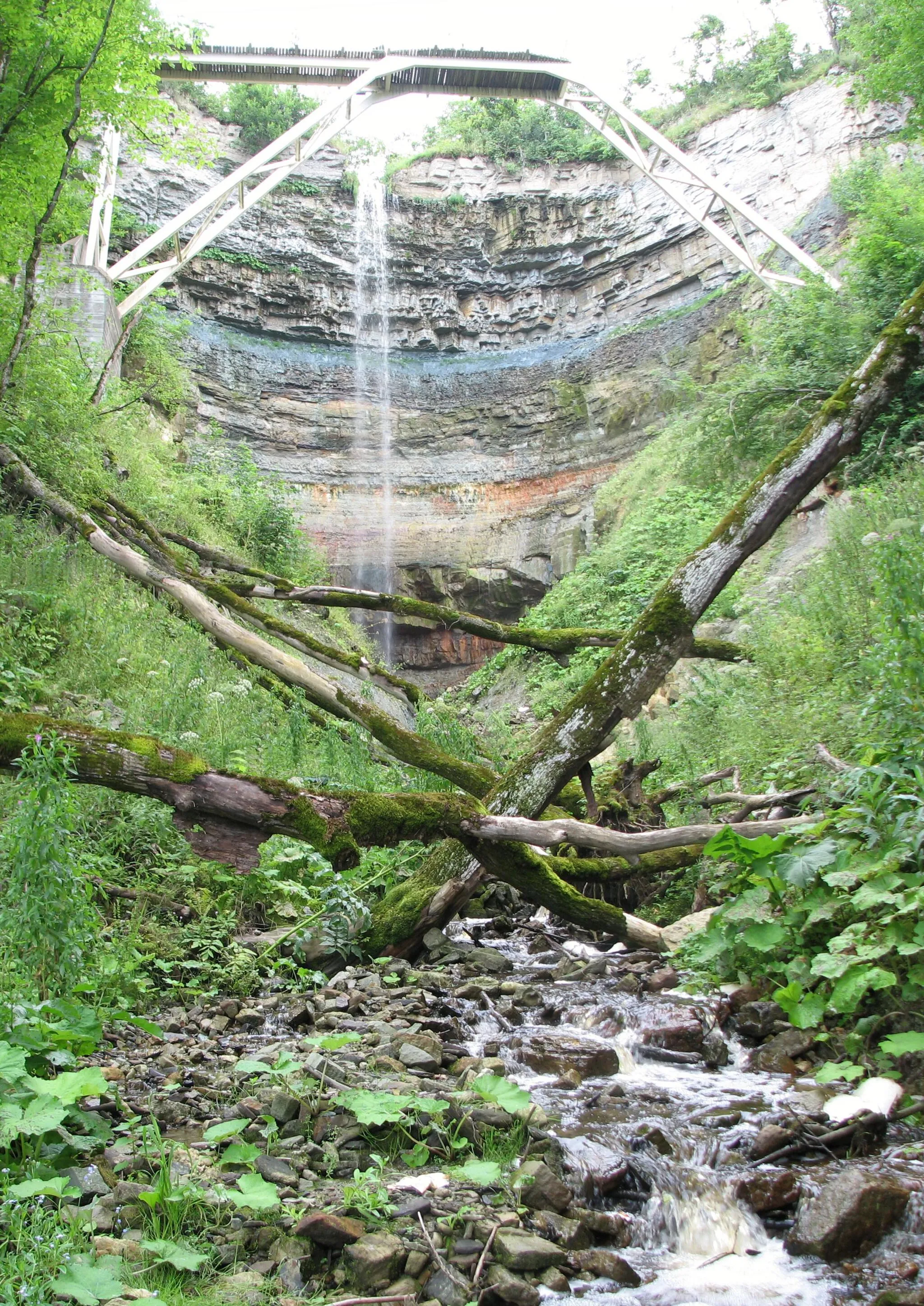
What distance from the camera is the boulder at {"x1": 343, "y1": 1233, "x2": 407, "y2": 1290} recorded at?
2135 mm

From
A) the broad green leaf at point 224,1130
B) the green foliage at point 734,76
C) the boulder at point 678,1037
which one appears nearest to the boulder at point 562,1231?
the broad green leaf at point 224,1130

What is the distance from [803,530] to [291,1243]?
445 inches

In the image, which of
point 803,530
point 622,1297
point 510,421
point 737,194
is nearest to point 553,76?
point 737,194

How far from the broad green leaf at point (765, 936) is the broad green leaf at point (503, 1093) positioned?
1.53 meters

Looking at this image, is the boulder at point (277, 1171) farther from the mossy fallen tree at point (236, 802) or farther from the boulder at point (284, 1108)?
the mossy fallen tree at point (236, 802)

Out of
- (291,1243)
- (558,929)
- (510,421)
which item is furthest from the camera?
(510,421)

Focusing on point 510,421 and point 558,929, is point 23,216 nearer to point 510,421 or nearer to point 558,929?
point 558,929

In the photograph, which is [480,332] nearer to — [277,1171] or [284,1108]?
[284,1108]

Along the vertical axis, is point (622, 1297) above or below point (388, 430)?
below

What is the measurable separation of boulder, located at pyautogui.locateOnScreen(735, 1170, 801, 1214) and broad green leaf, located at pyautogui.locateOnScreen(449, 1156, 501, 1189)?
0.81m

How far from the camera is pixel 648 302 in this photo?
2266 centimetres

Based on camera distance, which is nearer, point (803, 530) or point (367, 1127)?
point (367, 1127)

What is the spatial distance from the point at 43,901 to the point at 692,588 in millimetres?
4031

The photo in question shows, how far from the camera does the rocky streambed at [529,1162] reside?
88.0 inches
